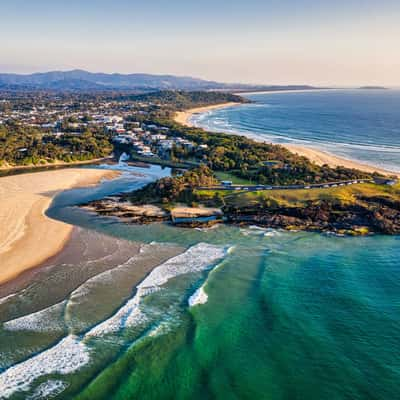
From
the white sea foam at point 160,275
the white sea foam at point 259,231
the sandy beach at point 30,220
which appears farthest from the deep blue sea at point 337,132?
the sandy beach at point 30,220

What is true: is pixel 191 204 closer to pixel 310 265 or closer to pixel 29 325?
pixel 310 265

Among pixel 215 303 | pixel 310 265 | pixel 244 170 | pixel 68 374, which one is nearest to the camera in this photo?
pixel 68 374

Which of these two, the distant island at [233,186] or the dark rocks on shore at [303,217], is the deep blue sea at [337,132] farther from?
the dark rocks on shore at [303,217]

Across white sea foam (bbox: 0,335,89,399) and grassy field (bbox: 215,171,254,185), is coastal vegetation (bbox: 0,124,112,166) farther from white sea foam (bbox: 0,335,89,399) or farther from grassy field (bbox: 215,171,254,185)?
white sea foam (bbox: 0,335,89,399)

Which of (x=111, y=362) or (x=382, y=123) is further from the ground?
(x=382, y=123)

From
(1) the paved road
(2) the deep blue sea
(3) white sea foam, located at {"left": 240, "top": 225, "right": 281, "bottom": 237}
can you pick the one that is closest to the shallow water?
(3) white sea foam, located at {"left": 240, "top": 225, "right": 281, "bottom": 237}

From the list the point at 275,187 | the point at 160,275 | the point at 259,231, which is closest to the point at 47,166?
the point at 275,187

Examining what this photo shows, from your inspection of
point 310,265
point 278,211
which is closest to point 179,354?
point 310,265
